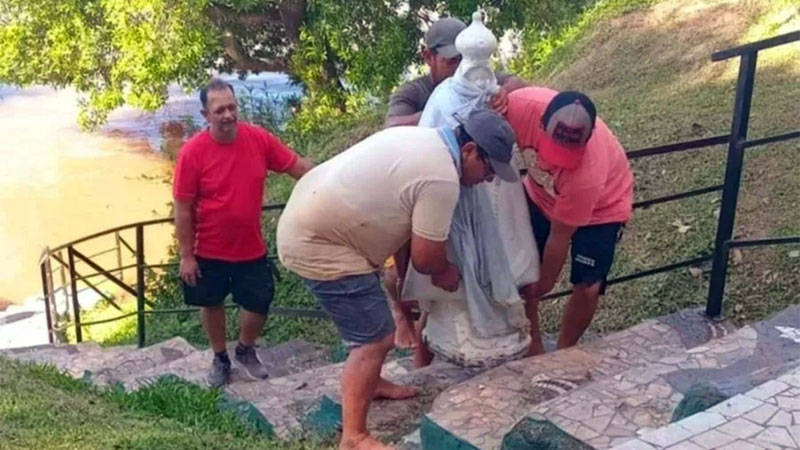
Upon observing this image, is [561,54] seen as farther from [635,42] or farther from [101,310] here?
[101,310]

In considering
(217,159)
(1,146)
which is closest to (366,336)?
(217,159)

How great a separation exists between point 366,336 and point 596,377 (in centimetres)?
81

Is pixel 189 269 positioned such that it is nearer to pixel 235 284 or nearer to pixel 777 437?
pixel 235 284

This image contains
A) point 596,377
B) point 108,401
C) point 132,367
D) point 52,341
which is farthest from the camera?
point 52,341

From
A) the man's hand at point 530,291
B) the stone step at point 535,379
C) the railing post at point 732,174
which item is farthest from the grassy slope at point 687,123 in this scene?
the man's hand at point 530,291

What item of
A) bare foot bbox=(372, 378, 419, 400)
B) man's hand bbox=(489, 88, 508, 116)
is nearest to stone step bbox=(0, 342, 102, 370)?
bare foot bbox=(372, 378, 419, 400)

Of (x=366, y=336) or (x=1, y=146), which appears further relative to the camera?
(x=1, y=146)

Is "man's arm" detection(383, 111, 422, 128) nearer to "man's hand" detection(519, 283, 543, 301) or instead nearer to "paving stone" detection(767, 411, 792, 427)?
"man's hand" detection(519, 283, 543, 301)

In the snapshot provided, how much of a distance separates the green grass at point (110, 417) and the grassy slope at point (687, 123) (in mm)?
2149

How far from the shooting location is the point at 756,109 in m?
7.20

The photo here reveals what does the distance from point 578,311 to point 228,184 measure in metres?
1.54

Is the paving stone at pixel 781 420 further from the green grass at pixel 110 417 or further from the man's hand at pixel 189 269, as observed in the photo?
the man's hand at pixel 189 269

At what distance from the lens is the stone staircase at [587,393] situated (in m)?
2.55

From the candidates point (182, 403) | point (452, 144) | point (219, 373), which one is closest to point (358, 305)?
point (452, 144)
